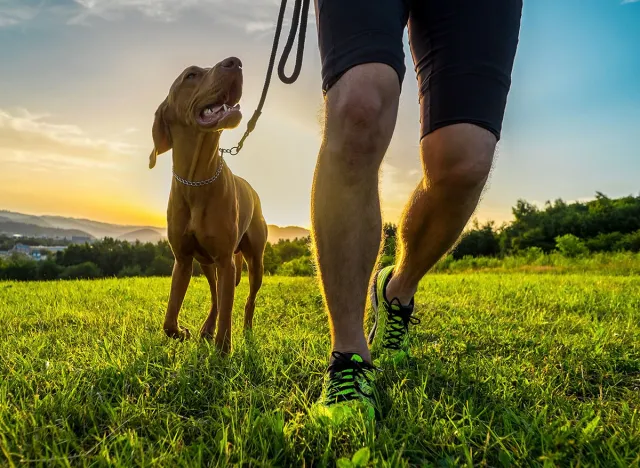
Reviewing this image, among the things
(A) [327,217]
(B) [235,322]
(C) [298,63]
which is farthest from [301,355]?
(B) [235,322]

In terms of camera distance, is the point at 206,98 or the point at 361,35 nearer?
the point at 361,35

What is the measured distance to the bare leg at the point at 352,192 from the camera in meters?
2.02

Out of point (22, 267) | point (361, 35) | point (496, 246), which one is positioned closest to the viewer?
point (361, 35)

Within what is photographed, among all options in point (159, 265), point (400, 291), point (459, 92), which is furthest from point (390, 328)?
point (159, 265)

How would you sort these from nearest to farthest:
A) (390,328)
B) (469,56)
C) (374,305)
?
1. (469,56)
2. (390,328)
3. (374,305)

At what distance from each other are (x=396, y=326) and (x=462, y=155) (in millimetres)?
996

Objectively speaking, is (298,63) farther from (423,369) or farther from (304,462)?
(304,462)

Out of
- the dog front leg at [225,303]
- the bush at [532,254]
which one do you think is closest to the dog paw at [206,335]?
the dog front leg at [225,303]

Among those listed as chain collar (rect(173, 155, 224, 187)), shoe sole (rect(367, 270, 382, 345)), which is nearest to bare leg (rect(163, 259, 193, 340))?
chain collar (rect(173, 155, 224, 187))

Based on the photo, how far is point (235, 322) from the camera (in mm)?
4676

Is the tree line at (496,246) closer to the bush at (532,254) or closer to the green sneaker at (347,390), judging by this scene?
the bush at (532,254)

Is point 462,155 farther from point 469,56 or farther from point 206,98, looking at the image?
point 206,98

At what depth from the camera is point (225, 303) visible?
324cm

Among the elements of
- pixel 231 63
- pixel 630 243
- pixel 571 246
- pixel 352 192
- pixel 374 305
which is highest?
pixel 630 243
